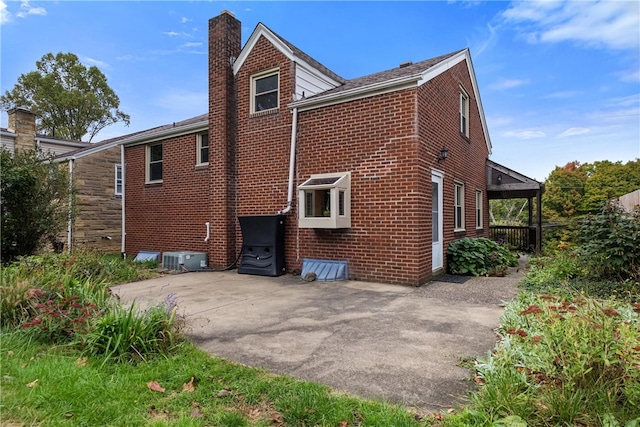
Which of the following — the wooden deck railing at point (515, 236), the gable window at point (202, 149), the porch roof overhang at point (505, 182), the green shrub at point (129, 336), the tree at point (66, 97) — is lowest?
the green shrub at point (129, 336)

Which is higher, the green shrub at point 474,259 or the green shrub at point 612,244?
the green shrub at point 612,244

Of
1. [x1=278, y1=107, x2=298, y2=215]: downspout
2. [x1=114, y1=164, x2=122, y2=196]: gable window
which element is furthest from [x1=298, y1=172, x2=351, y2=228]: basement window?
[x1=114, y1=164, x2=122, y2=196]: gable window

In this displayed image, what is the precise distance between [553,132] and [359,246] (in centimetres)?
1805

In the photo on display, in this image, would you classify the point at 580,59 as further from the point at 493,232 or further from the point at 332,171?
the point at 332,171

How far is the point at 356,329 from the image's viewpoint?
407 cm

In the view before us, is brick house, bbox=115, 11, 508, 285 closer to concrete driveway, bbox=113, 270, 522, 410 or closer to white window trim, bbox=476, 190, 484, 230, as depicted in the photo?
white window trim, bbox=476, 190, 484, 230

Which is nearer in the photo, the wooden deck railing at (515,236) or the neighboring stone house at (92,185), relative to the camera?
the neighboring stone house at (92,185)

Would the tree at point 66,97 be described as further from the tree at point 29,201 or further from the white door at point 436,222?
the white door at point 436,222

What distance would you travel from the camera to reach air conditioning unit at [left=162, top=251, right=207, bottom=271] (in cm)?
930

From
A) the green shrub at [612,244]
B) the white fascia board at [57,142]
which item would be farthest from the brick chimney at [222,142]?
the white fascia board at [57,142]

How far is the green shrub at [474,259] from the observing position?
820 cm

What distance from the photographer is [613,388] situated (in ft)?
6.97

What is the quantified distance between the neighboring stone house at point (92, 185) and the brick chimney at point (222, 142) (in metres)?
6.10

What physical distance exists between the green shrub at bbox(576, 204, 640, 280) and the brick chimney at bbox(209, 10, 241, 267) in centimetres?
808
